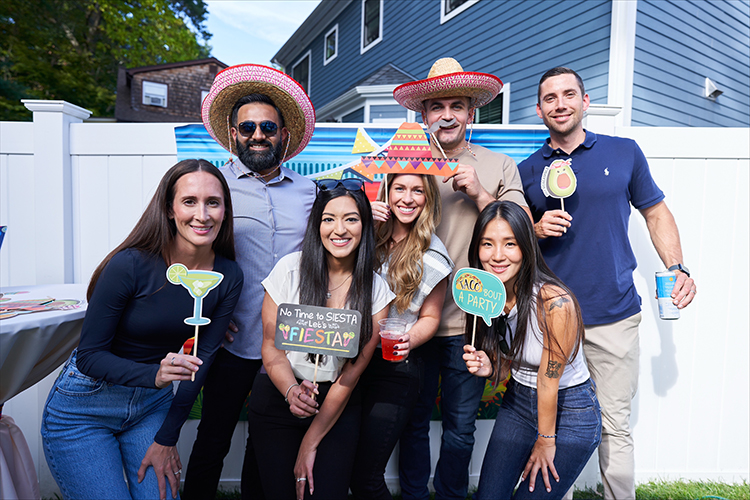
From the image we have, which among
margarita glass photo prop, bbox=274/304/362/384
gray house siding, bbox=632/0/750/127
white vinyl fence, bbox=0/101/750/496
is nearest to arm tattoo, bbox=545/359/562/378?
margarita glass photo prop, bbox=274/304/362/384

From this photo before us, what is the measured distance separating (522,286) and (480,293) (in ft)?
1.02

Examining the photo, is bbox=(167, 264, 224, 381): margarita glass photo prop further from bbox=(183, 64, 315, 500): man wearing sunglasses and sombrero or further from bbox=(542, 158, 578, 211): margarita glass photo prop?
bbox=(542, 158, 578, 211): margarita glass photo prop

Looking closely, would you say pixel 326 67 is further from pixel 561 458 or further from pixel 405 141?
pixel 561 458

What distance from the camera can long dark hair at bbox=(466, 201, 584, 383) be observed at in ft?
6.49

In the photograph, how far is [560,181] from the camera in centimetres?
229

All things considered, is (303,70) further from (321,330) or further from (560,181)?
(321,330)

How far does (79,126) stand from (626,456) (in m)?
4.23

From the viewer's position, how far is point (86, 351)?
5.98ft

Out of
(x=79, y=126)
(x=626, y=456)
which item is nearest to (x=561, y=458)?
(x=626, y=456)

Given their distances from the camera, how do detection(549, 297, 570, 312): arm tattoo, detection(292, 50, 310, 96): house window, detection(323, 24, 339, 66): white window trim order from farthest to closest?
detection(292, 50, 310, 96): house window, detection(323, 24, 339, 66): white window trim, detection(549, 297, 570, 312): arm tattoo

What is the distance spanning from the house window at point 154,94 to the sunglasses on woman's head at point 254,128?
57.6 feet

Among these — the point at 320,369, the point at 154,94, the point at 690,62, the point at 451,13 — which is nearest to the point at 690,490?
the point at 320,369

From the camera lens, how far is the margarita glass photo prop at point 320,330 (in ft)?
5.65

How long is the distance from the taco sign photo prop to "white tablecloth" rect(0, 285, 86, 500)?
1.08m
